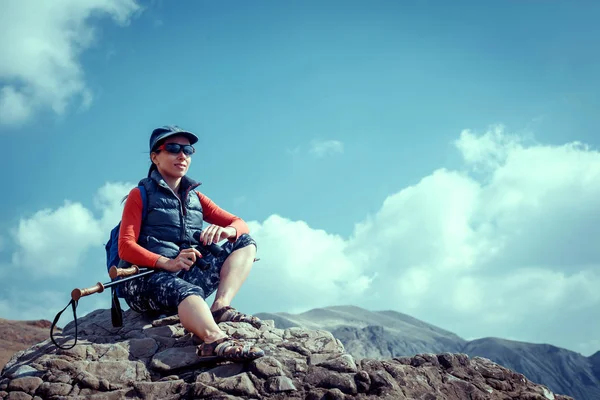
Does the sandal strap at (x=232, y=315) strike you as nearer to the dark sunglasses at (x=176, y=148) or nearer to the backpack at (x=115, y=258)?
the backpack at (x=115, y=258)

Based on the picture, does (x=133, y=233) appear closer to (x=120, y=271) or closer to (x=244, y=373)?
(x=120, y=271)

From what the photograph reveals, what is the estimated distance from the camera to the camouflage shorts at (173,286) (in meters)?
6.12

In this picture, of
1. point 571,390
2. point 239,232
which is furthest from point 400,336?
point 239,232

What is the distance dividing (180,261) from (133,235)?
0.72 metres

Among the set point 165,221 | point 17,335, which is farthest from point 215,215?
point 17,335

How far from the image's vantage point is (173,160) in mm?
6723

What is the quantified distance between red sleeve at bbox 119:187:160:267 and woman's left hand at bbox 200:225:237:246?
60cm

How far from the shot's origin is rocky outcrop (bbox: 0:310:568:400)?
5.22m

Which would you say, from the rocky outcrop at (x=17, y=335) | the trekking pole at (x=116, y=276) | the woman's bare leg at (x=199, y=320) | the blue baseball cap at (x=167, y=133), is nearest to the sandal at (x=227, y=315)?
the woman's bare leg at (x=199, y=320)

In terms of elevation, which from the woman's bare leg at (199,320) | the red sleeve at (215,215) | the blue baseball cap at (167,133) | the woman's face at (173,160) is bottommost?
the woman's bare leg at (199,320)

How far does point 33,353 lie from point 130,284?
4.27ft

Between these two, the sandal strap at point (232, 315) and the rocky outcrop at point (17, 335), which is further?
the rocky outcrop at point (17, 335)

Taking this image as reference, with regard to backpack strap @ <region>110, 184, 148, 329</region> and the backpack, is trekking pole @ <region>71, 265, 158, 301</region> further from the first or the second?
backpack strap @ <region>110, 184, 148, 329</region>

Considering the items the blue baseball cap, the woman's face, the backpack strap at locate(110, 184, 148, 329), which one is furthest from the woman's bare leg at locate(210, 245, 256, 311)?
the blue baseball cap
